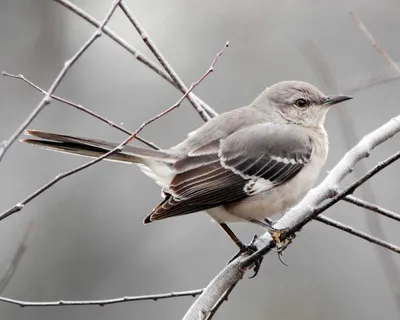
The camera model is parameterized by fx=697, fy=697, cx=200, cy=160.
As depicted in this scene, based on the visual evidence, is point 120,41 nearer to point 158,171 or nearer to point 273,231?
point 158,171

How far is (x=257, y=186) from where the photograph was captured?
163 inches

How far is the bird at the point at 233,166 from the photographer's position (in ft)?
13.0

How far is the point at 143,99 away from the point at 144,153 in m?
5.45

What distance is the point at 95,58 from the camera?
9.97m

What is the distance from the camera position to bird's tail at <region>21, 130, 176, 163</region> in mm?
3662

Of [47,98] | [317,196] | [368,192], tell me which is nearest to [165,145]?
[368,192]

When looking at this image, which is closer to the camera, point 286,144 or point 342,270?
point 286,144

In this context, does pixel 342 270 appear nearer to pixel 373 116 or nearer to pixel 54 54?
pixel 373 116

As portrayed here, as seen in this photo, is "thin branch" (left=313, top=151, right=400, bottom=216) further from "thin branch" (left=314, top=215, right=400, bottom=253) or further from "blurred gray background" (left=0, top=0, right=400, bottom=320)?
"blurred gray background" (left=0, top=0, right=400, bottom=320)

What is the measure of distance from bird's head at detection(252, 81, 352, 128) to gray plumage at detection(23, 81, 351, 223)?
11 centimetres

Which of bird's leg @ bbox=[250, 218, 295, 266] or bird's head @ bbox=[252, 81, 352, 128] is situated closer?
bird's leg @ bbox=[250, 218, 295, 266]

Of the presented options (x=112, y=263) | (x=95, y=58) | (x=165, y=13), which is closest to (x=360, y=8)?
(x=165, y=13)

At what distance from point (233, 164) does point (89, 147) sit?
877 mm

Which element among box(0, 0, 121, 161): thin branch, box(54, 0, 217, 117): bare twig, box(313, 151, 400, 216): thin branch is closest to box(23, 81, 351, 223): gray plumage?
box(54, 0, 217, 117): bare twig
